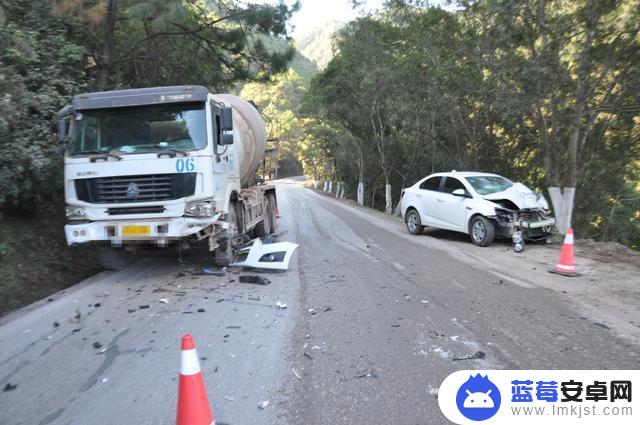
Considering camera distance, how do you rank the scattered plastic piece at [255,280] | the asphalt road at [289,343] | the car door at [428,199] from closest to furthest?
the asphalt road at [289,343], the scattered plastic piece at [255,280], the car door at [428,199]

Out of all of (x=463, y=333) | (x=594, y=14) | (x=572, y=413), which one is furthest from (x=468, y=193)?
(x=572, y=413)

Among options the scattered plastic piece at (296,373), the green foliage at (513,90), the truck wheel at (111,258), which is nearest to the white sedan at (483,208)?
the green foliage at (513,90)

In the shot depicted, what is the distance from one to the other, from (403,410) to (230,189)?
5827 millimetres

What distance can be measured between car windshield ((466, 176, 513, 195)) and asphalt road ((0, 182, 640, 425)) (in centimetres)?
367

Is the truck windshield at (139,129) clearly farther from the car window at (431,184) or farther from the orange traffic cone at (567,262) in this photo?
the car window at (431,184)

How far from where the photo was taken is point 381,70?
62.0 feet

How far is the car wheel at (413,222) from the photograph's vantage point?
41.2ft

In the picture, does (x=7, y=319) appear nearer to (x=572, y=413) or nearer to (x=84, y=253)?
(x=84, y=253)

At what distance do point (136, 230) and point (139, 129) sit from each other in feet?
5.40

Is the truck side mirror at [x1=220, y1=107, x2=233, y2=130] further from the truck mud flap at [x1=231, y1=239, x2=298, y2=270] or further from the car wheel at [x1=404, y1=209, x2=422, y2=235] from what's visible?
the car wheel at [x1=404, y1=209, x2=422, y2=235]

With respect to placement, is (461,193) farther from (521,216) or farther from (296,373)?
(296,373)

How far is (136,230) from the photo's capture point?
23.3 feet

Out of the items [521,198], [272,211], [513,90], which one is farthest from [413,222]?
[513,90]

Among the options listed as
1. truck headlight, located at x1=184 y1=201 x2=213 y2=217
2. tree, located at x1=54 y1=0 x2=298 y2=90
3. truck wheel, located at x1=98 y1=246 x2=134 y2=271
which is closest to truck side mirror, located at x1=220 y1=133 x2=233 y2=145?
truck headlight, located at x1=184 y1=201 x2=213 y2=217
